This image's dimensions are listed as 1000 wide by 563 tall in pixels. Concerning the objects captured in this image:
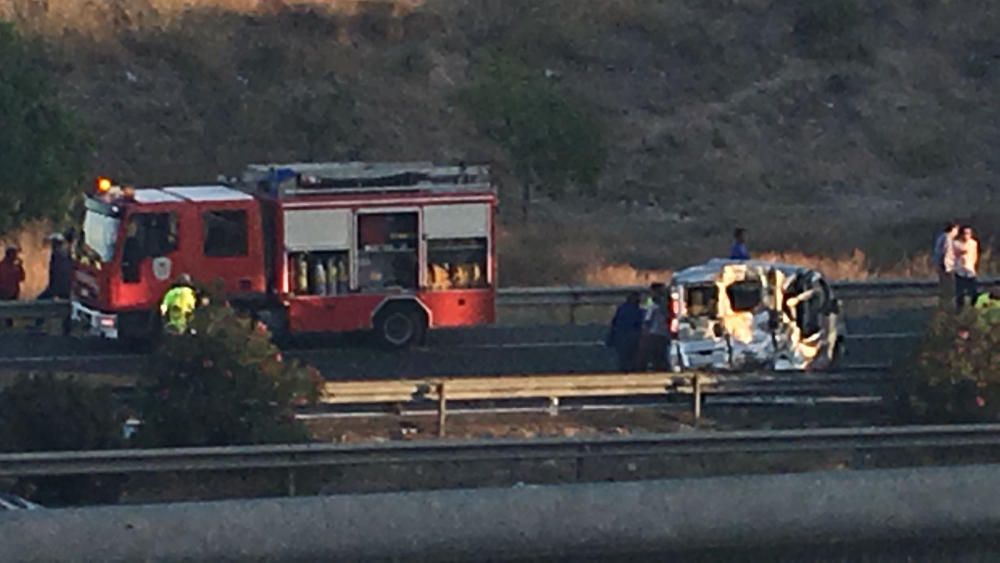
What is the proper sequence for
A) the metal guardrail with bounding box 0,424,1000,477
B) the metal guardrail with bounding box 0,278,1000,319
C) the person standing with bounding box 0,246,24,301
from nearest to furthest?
1. the metal guardrail with bounding box 0,424,1000,477
2. the person standing with bounding box 0,246,24,301
3. the metal guardrail with bounding box 0,278,1000,319

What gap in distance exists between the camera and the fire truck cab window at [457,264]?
24125mm

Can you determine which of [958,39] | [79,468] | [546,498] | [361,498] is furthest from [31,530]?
[958,39]

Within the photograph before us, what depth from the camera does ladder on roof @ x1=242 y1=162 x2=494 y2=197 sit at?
Result: 2377 cm

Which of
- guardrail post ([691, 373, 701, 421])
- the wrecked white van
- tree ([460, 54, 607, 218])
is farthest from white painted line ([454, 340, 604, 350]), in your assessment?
tree ([460, 54, 607, 218])

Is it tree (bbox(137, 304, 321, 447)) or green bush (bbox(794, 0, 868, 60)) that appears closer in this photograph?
A: tree (bbox(137, 304, 321, 447))

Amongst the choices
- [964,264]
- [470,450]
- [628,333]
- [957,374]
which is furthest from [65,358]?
[470,450]

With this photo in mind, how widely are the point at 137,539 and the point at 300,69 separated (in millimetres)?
46261

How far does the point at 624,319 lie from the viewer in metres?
22.4

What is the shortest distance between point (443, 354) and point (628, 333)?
2.99 meters

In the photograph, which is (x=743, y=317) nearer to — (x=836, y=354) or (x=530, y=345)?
(x=836, y=354)

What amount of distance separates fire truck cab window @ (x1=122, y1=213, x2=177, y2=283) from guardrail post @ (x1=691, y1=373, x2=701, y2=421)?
22.3ft

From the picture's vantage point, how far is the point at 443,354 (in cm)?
2455

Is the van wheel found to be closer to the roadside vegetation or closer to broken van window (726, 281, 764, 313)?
broken van window (726, 281, 764, 313)

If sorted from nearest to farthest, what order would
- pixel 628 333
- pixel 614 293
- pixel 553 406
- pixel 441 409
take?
pixel 441 409
pixel 553 406
pixel 628 333
pixel 614 293
